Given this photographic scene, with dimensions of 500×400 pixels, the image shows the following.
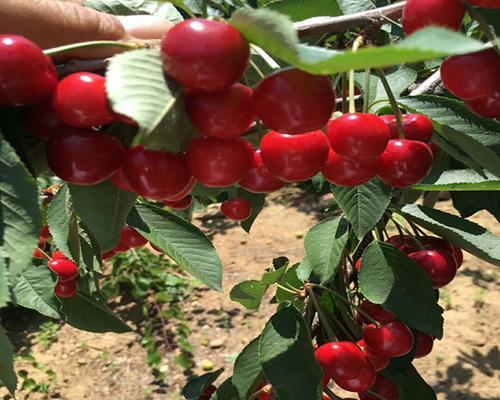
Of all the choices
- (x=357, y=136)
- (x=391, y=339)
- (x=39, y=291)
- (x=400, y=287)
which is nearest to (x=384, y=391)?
(x=391, y=339)

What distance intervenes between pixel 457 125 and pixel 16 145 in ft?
1.86

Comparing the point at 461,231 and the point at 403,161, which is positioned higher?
the point at 403,161

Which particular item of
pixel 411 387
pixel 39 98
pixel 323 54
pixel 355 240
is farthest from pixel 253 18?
pixel 411 387

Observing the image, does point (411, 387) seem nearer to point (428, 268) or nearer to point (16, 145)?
point (428, 268)

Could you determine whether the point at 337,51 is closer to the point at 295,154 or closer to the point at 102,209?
the point at 295,154

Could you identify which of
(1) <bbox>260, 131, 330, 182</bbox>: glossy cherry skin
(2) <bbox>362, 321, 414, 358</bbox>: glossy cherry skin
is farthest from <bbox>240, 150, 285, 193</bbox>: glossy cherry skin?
(2) <bbox>362, 321, 414, 358</bbox>: glossy cherry skin

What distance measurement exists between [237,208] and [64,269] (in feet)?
1.50

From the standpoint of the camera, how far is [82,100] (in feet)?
1.72

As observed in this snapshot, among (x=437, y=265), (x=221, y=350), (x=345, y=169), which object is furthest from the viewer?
(x=221, y=350)

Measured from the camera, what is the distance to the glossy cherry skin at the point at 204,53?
486mm

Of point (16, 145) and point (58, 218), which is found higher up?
point (16, 145)

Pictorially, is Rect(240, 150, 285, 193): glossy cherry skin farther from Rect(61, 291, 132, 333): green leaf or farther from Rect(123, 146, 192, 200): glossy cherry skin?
Rect(61, 291, 132, 333): green leaf

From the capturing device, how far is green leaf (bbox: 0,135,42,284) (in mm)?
489

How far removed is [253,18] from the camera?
0.47 m
